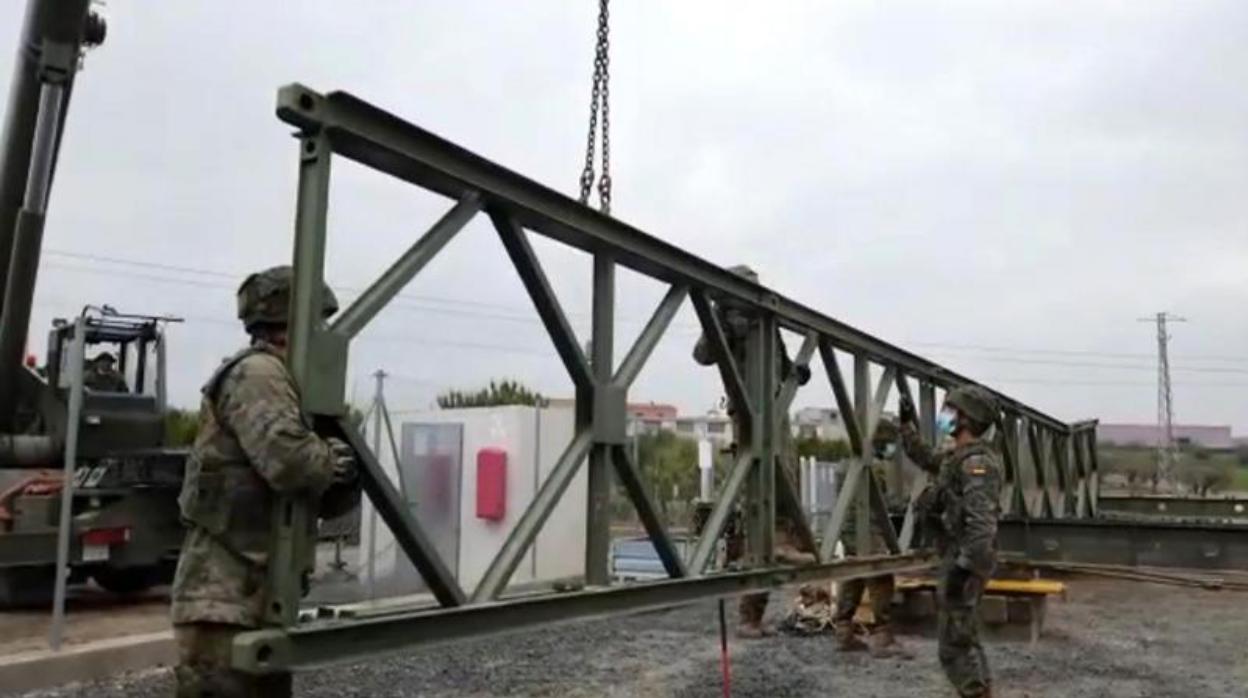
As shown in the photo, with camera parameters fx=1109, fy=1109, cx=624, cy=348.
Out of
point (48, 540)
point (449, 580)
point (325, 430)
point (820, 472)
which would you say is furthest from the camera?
point (820, 472)

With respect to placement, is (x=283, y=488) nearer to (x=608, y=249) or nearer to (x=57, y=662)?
(x=608, y=249)

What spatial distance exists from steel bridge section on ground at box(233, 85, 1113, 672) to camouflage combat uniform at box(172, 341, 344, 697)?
317 mm

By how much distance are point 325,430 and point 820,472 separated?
12.2 meters

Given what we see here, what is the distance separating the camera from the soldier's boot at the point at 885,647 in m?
8.03

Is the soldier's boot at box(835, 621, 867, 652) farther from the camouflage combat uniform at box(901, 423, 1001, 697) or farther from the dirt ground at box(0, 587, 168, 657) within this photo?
the dirt ground at box(0, 587, 168, 657)

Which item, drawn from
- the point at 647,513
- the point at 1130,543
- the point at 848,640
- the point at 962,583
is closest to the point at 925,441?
the point at 962,583

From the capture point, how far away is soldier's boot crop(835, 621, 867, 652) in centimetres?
826

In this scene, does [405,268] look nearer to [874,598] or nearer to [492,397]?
[874,598]

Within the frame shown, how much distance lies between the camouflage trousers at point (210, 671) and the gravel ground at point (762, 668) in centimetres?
232

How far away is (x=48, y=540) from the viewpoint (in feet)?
31.9

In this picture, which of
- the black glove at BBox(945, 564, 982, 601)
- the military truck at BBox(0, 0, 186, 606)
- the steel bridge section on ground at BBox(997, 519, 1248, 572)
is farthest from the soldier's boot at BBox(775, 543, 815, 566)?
the military truck at BBox(0, 0, 186, 606)

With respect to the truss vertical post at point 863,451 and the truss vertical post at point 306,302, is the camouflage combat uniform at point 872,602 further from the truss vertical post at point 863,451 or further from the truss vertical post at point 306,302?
the truss vertical post at point 306,302

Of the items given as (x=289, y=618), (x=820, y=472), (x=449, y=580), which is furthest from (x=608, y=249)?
(x=820, y=472)

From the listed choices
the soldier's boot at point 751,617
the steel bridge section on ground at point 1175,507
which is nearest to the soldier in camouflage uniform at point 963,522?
the soldier's boot at point 751,617
